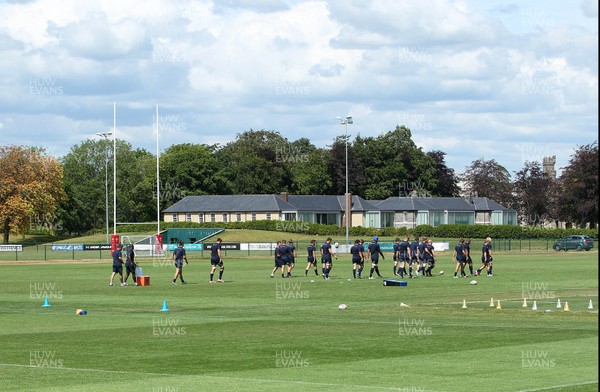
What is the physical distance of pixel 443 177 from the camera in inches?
A: 6678

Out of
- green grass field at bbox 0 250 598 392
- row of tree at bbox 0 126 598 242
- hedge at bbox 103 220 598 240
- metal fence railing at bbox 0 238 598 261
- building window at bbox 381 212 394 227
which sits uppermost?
row of tree at bbox 0 126 598 242

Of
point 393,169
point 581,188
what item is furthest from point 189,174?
point 581,188

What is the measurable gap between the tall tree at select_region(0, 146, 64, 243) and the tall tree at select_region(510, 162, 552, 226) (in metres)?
80.2

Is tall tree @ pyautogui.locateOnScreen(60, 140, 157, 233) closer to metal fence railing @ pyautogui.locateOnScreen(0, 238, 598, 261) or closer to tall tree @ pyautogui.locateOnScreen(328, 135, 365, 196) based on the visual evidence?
tall tree @ pyautogui.locateOnScreen(328, 135, 365, 196)

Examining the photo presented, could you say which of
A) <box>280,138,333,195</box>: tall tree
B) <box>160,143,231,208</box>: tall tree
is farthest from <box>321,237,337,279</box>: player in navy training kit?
<box>280,138,333,195</box>: tall tree

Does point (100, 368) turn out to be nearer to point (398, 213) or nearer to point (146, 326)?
point (146, 326)

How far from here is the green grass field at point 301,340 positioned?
1764 centimetres

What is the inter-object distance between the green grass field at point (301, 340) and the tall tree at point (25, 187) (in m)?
73.0

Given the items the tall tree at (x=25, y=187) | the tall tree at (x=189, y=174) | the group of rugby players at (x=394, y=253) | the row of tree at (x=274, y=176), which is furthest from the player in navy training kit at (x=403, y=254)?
the tall tree at (x=189, y=174)

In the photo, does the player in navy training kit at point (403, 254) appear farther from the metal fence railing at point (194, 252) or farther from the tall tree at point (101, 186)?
the tall tree at point (101, 186)

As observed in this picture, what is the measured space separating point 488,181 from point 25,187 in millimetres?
91673

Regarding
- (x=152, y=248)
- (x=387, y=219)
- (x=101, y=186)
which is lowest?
(x=152, y=248)

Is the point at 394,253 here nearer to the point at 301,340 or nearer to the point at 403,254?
the point at 403,254

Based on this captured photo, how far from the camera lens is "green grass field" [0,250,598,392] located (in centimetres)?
1764
